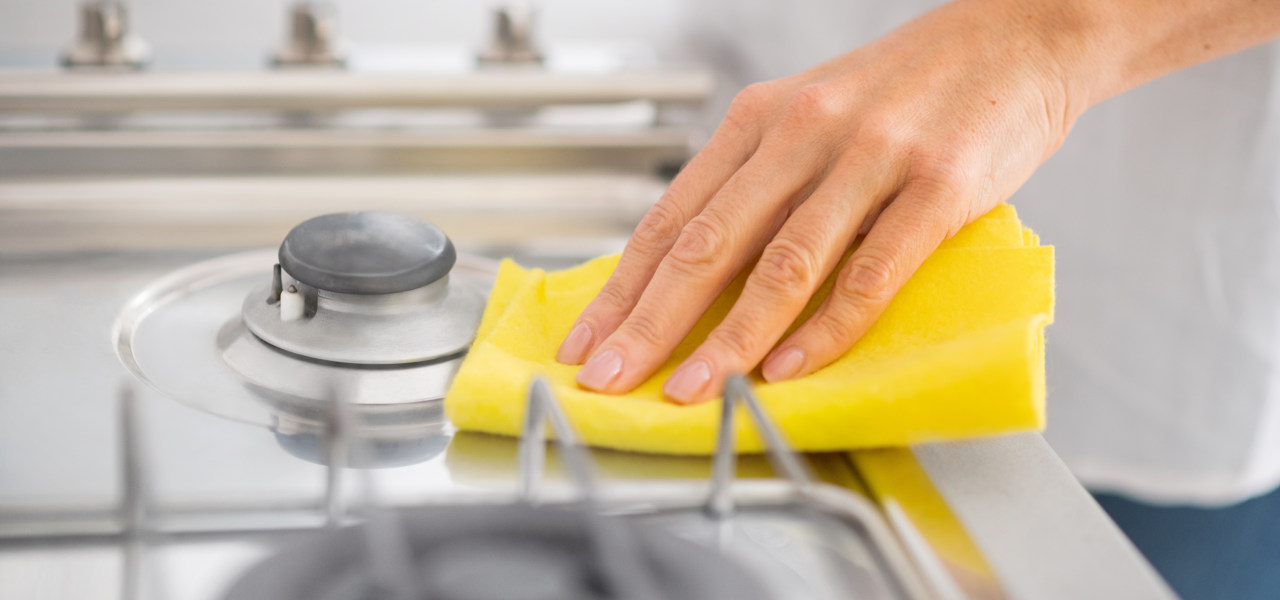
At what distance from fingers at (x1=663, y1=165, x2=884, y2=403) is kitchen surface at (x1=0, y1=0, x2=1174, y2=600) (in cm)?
5

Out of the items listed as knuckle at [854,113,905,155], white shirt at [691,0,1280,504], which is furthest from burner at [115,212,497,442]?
white shirt at [691,0,1280,504]

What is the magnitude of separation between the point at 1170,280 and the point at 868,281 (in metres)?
0.47

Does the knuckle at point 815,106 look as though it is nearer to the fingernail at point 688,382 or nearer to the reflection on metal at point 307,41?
the fingernail at point 688,382

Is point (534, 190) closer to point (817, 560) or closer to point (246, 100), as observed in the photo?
Result: point (246, 100)

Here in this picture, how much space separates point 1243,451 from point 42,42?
125 centimetres

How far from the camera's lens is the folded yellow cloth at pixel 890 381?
14.7 inches

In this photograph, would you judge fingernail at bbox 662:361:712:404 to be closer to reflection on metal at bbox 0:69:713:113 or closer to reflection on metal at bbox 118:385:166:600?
reflection on metal at bbox 118:385:166:600

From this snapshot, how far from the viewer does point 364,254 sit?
0.47 metres

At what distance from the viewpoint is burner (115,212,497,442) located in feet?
1.42

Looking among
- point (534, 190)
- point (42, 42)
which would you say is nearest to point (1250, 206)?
point (534, 190)

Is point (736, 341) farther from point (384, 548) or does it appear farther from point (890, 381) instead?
point (384, 548)

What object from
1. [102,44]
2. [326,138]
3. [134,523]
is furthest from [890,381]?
[102,44]

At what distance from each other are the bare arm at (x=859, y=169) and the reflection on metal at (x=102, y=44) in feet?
1.58

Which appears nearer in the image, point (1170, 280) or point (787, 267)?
point (787, 267)
